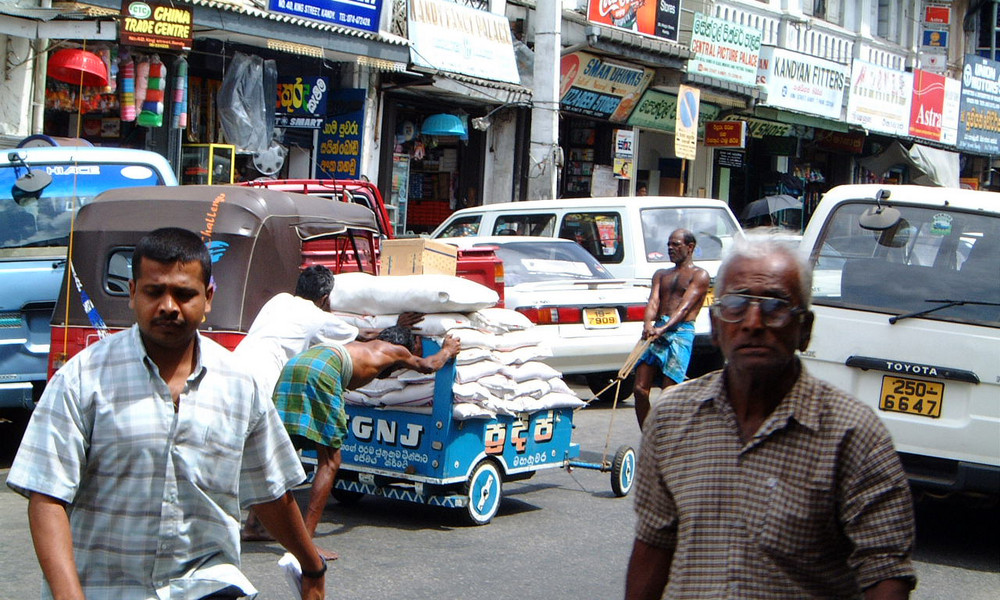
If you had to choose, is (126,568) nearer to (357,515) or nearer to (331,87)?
(357,515)

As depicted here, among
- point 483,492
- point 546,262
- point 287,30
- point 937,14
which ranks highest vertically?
point 937,14

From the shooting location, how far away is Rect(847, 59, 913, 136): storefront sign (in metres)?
25.8

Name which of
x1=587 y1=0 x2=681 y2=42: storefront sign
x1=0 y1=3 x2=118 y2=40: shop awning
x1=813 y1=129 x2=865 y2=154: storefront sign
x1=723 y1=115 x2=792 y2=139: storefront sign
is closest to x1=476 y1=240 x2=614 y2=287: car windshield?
x1=0 y1=3 x2=118 y2=40: shop awning

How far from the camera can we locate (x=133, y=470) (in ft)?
9.65

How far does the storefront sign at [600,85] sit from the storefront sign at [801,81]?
8.62 ft

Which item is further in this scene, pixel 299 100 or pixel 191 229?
pixel 299 100

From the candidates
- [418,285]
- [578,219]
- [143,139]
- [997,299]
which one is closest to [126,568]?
[418,285]

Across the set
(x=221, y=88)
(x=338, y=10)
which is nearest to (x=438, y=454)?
(x=221, y=88)

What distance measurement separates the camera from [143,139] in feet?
47.1

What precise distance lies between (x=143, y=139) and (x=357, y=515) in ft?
27.2

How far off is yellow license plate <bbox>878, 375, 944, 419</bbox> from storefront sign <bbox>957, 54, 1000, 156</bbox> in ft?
83.6

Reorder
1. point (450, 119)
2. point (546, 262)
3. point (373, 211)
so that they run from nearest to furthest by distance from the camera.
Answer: point (546, 262) < point (373, 211) < point (450, 119)

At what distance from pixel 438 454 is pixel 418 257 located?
1650 millimetres

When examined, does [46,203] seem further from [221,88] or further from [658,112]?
[658,112]
